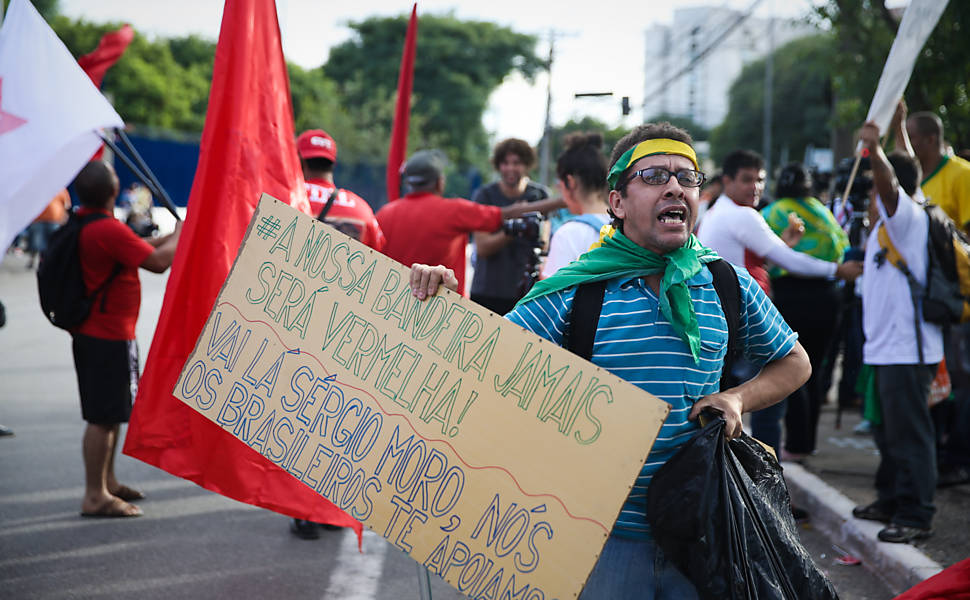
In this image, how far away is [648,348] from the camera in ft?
7.50

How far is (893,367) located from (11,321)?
12.0 m

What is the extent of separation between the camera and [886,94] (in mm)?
4641

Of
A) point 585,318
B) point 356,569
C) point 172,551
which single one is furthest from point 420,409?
point 172,551

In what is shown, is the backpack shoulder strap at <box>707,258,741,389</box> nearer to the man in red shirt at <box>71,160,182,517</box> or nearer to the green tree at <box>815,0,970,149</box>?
the man in red shirt at <box>71,160,182,517</box>

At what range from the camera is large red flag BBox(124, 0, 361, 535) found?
3.89 metres

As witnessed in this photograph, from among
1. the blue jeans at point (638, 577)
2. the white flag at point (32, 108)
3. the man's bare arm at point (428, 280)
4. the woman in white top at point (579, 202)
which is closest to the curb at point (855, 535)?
the woman in white top at point (579, 202)

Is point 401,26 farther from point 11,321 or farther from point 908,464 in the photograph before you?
point 908,464

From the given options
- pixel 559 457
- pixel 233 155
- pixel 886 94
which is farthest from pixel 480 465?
pixel 886 94

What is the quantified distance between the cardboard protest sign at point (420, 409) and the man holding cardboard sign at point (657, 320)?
0.15 meters

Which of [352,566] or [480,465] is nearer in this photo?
[480,465]

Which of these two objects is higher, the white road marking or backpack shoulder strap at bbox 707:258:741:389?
backpack shoulder strap at bbox 707:258:741:389

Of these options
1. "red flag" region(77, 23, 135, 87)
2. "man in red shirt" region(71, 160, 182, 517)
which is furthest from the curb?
"red flag" region(77, 23, 135, 87)

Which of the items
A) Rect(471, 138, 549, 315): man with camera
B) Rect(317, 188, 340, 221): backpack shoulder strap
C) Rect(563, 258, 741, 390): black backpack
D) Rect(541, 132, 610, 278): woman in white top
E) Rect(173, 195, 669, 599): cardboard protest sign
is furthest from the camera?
Rect(471, 138, 549, 315): man with camera

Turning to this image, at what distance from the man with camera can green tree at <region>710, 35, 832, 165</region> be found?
54.2 m
